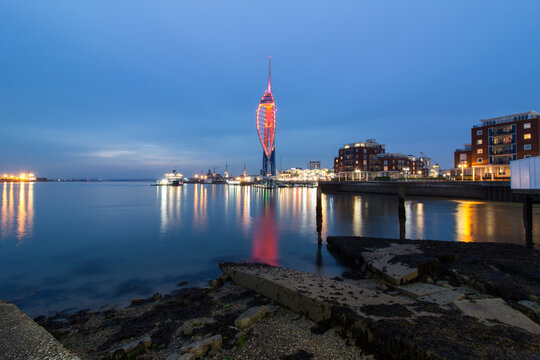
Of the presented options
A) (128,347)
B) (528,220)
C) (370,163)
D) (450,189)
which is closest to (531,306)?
(128,347)

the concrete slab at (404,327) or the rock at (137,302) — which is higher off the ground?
the concrete slab at (404,327)

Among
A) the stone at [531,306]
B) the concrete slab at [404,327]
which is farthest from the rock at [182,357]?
the stone at [531,306]

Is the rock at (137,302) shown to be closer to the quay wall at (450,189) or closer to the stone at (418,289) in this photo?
the stone at (418,289)

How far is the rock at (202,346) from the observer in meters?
5.12

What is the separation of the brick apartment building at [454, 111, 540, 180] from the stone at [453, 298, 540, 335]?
211 feet

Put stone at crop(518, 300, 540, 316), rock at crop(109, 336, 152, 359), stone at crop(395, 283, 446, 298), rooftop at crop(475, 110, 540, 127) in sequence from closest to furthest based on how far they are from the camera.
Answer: rock at crop(109, 336, 152, 359)
stone at crop(518, 300, 540, 316)
stone at crop(395, 283, 446, 298)
rooftop at crop(475, 110, 540, 127)

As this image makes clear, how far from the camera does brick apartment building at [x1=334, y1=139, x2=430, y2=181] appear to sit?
10856 cm

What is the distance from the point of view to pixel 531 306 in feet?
20.3

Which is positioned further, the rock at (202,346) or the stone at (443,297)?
the stone at (443,297)

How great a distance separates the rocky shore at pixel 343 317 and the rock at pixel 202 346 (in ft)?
0.06

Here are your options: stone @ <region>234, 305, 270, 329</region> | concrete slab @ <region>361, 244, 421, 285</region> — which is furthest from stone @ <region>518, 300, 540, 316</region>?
stone @ <region>234, 305, 270, 329</region>

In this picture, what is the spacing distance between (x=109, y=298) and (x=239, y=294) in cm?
456

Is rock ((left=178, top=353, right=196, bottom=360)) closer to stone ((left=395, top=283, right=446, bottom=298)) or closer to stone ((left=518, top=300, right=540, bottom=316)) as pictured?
stone ((left=395, top=283, right=446, bottom=298))

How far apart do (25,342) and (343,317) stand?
501 cm
